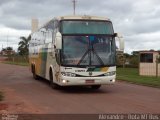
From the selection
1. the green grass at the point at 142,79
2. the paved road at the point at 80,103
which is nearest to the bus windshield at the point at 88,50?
the paved road at the point at 80,103

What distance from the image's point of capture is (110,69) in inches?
796

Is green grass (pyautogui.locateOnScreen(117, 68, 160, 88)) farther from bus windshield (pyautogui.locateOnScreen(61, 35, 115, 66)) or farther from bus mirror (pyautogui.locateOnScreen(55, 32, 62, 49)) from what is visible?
bus mirror (pyautogui.locateOnScreen(55, 32, 62, 49))

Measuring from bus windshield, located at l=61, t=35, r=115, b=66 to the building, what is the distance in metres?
20.9

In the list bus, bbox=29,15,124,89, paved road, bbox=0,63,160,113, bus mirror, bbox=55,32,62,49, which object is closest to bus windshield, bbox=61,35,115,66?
bus, bbox=29,15,124,89

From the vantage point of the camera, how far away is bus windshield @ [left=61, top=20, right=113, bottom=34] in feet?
→ 66.2

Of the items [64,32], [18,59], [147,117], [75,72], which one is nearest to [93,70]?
[75,72]

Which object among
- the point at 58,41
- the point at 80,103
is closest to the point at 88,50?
the point at 58,41

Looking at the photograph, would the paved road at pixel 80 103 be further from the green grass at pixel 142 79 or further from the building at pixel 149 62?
the building at pixel 149 62

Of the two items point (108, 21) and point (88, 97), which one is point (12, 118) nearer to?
point (88, 97)

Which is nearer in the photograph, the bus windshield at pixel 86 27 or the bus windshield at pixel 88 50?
the bus windshield at pixel 88 50

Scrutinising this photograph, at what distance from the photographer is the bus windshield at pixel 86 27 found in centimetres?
2019

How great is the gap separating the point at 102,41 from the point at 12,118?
8622mm

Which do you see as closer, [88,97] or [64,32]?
[88,97]

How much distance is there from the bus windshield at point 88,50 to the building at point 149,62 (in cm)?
2088
